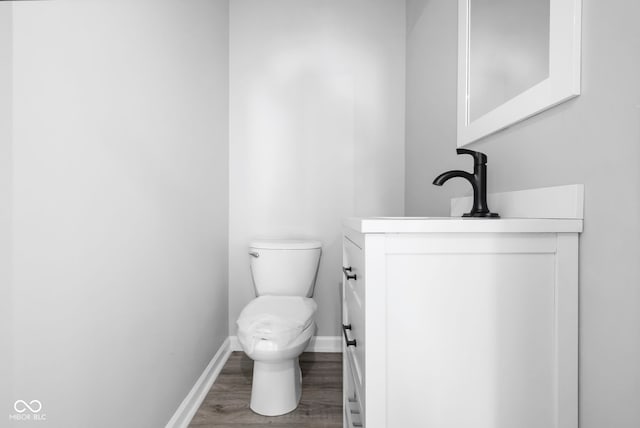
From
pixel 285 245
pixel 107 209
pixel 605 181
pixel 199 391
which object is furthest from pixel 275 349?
pixel 605 181

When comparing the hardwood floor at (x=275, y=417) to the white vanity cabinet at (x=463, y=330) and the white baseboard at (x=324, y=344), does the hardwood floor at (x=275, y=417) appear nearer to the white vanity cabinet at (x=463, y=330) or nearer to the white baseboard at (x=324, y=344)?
the white baseboard at (x=324, y=344)

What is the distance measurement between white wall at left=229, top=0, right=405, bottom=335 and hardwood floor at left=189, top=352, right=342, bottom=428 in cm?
31

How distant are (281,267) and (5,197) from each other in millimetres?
1294

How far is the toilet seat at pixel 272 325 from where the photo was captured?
1.32 m

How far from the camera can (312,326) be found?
4.89ft

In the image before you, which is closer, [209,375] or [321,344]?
[209,375]

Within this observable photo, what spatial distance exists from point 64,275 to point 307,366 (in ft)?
4.76

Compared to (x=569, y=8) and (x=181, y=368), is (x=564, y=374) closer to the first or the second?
(x=569, y=8)

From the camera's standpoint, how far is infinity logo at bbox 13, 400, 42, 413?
0.63 m

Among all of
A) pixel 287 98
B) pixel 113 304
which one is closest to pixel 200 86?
pixel 287 98

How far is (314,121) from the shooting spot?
201 cm

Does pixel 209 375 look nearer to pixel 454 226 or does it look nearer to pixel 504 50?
pixel 454 226

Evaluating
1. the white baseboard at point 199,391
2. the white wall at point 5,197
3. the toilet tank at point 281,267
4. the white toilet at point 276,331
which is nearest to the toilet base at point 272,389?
the white toilet at point 276,331

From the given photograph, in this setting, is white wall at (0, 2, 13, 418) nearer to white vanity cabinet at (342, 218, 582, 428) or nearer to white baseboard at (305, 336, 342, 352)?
white vanity cabinet at (342, 218, 582, 428)
